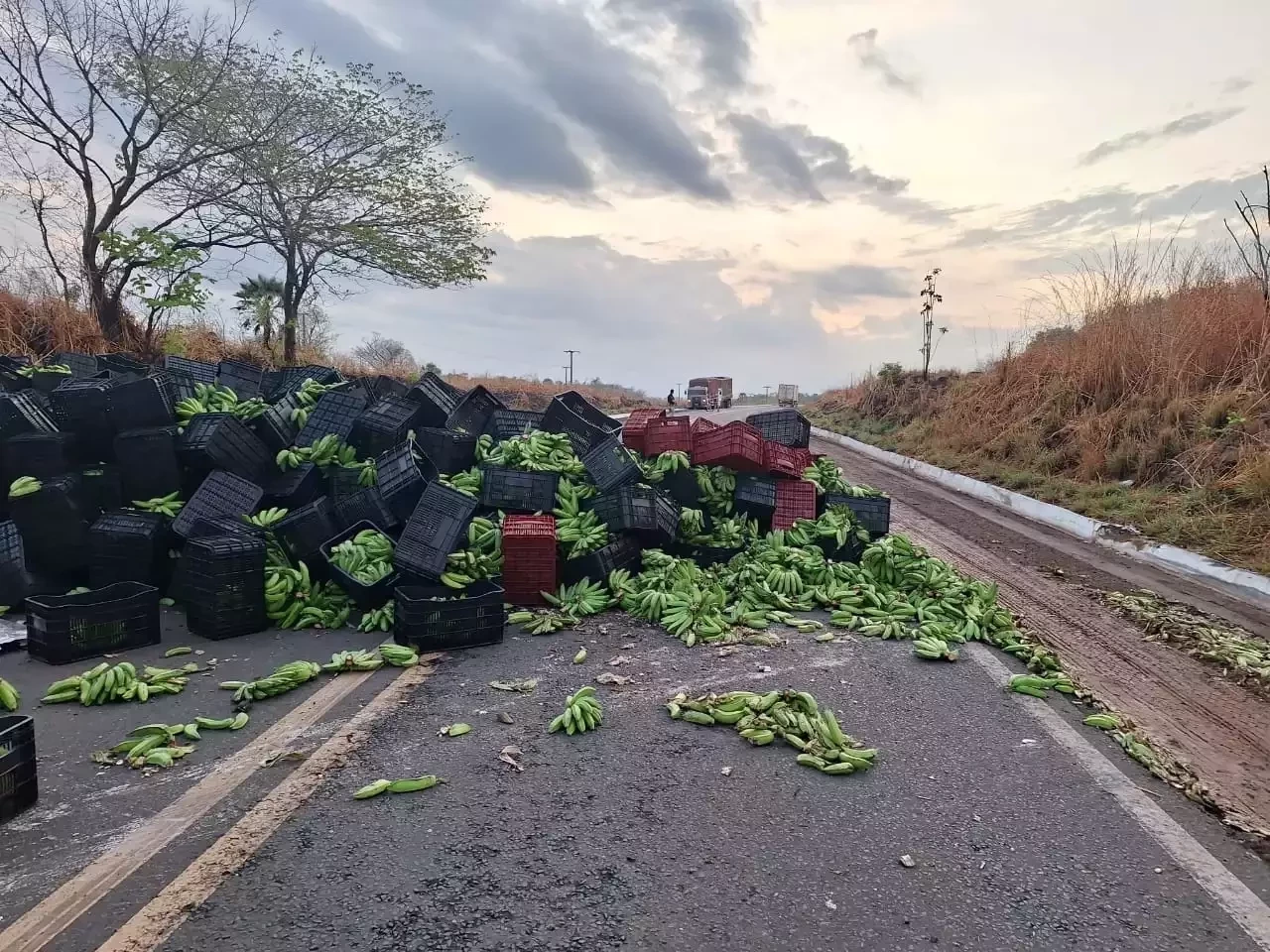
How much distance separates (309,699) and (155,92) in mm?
17348

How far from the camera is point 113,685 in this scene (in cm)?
441

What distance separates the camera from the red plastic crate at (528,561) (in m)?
6.32

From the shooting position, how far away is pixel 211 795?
3314mm

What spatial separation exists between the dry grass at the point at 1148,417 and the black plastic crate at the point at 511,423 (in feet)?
24.9

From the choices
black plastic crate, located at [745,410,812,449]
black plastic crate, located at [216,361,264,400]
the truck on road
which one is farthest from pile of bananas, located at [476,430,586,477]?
the truck on road

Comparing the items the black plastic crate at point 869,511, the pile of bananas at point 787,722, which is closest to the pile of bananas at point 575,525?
the pile of bananas at point 787,722

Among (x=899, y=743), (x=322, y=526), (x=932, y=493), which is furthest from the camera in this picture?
(x=932, y=493)

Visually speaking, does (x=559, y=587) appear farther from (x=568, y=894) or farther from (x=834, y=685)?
(x=568, y=894)

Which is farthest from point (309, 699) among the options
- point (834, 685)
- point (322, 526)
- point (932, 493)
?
point (932, 493)

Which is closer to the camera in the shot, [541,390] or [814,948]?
Answer: [814,948]

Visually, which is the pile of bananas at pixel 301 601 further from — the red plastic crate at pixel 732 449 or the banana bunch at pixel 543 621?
the red plastic crate at pixel 732 449

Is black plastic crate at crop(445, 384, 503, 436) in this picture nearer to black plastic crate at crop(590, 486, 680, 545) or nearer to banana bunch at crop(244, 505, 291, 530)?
banana bunch at crop(244, 505, 291, 530)

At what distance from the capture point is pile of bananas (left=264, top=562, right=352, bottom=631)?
5.84 m

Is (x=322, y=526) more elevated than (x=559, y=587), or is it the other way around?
(x=322, y=526)
